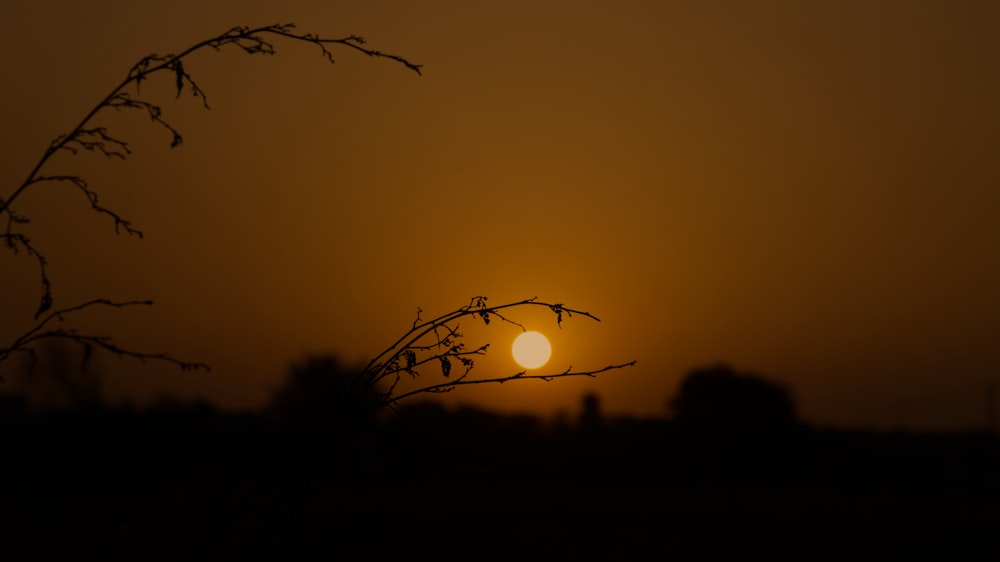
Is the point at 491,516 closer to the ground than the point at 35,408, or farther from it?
closer to the ground

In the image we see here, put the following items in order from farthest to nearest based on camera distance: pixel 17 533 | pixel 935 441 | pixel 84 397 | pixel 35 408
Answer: pixel 935 441, pixel 35 408, pixel 84 397, pixel 17 533

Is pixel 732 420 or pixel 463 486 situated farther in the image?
pixel 732 420

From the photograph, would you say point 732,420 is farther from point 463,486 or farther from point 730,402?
point 463,486

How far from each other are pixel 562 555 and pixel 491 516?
28.9 feet

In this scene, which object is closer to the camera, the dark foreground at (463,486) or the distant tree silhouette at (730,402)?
the dark foreground at (463,486)

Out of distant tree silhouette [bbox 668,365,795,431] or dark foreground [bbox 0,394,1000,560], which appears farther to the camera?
distant tree silhouette [bbox 668,365,795,431]

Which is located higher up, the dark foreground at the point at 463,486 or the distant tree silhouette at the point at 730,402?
the distant tree silhouette at the point at 730,402

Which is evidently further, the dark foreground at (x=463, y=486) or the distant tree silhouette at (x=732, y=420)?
the distant tree silhouette at (x=732, y=420)

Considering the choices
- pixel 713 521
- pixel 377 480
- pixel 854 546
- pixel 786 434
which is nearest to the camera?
pixel 377 480

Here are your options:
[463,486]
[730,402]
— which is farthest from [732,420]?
[463,486]

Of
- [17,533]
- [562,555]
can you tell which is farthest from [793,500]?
[17,533]

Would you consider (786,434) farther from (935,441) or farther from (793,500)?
(793,500)

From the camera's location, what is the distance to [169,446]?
23609 millimetres

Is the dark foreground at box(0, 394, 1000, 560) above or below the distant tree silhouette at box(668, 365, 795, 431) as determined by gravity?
below
